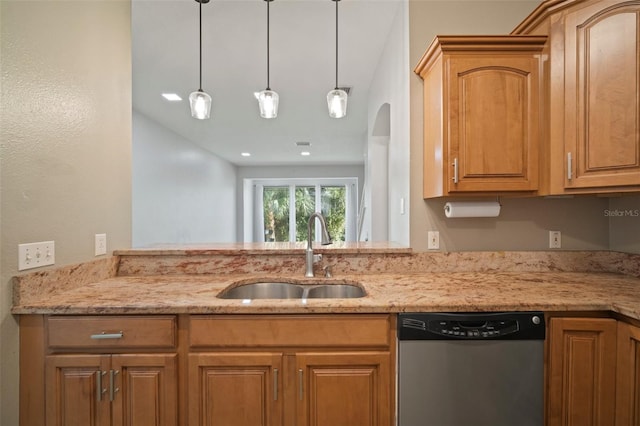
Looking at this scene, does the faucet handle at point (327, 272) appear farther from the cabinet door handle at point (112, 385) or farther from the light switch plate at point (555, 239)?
the light switch plate at point (555, 239)

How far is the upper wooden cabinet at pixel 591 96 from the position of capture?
1.40 m

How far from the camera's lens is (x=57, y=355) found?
4.23ft

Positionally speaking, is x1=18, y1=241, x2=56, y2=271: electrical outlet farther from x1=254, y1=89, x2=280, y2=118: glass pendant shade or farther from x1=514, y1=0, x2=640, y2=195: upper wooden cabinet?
x1=514, y1=0, x2=640, y2=195: upper wooden cabinet

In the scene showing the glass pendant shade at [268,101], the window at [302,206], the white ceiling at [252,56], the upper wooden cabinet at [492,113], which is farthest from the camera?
the window at [302,206]

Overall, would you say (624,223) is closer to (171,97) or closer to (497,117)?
(497,117)

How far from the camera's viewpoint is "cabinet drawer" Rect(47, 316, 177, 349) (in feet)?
4.23

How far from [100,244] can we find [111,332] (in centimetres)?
65

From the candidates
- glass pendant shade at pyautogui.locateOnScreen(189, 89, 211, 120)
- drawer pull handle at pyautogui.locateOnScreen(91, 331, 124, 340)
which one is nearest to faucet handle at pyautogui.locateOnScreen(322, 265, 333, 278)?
drawer pull handle at pyautogui.locateOnScreen(91, 331, 124, 340)

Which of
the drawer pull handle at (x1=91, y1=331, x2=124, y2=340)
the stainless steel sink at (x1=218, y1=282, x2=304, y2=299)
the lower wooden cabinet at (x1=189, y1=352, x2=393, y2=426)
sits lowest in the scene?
the lower wooden cabinet at (x1=189, y1=352, x2=393, y2=426)

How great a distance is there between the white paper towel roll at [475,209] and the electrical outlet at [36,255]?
6.53 ft

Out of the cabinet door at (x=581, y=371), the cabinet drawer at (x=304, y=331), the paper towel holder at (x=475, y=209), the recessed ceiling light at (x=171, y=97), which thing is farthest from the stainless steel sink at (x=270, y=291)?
the recessed ceiling light at (x=171, y=97)

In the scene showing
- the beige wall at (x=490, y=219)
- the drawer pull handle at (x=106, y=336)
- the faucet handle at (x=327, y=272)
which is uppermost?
the beige wall at (x=490, y=219)

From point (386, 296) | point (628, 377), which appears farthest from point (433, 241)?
point (628, 377)

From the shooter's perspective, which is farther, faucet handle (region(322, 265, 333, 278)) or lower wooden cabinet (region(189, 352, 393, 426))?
faucet handle (region(322, 265, 333, 278))
